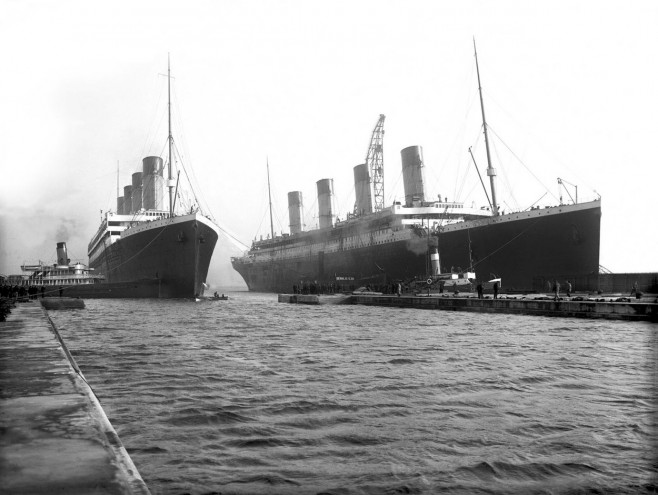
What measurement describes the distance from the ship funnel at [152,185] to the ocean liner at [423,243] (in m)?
19.6

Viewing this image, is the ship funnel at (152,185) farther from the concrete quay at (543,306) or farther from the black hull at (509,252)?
the concrete quay at (543,306)

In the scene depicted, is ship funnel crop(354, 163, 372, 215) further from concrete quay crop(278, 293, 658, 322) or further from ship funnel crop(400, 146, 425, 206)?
concrete quay crop(278, 293, 658, 322)

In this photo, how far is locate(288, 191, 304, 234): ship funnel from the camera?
9919 cm

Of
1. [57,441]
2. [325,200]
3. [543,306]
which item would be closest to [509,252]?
[543,306]

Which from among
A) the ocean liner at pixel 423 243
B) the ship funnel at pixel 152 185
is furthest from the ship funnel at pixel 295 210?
the ship funnel at pixel 152 185

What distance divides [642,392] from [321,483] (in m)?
7.19

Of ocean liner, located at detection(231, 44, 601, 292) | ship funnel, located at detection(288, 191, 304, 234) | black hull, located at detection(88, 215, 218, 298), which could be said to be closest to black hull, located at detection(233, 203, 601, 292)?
ocean liner, located at detection(231, 44, 601, 292)

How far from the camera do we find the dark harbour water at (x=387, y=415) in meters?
5.73

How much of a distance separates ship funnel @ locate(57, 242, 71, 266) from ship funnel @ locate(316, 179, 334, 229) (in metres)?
38.0

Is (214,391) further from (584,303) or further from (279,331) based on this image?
(584,303)

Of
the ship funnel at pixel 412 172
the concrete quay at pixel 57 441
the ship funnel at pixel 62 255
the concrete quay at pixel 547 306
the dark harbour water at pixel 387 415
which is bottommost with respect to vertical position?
the dark harbour water at pixel 387 415

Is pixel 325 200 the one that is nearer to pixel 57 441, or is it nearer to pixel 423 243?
pixel 423 243

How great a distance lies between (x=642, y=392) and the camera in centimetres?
989

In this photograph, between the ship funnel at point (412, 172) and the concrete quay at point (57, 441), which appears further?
the ship funnel at point (412, 172)
